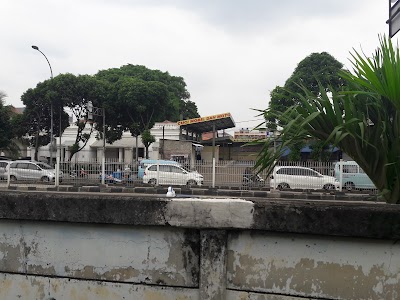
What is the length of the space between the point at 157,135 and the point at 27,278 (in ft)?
107

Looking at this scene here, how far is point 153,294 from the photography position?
2.37 meters

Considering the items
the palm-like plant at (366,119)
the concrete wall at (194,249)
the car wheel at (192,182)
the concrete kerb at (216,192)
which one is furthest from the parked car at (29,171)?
the palm-like plant at (366,119)

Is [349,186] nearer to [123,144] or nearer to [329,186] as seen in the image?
[329,186]

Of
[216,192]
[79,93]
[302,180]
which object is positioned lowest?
[216,192]

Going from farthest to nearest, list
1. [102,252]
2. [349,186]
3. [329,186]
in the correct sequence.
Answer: [329,186]
[349,186]
[102,252]

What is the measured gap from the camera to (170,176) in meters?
15.7

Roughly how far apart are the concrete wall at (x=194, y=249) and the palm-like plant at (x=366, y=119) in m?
0.30

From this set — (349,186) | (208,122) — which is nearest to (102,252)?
(349,186)

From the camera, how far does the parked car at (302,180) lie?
44.1 ft

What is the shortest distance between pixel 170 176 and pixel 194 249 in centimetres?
1349

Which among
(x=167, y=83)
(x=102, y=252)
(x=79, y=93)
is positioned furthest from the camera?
(x=167, y=83)

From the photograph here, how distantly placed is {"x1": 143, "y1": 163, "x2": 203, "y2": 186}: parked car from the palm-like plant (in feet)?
40.9

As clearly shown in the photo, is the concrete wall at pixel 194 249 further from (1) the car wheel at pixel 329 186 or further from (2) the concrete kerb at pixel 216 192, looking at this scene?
(1) the car wheel at pixel 329 186

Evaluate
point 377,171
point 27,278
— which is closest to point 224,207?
point 377,171
